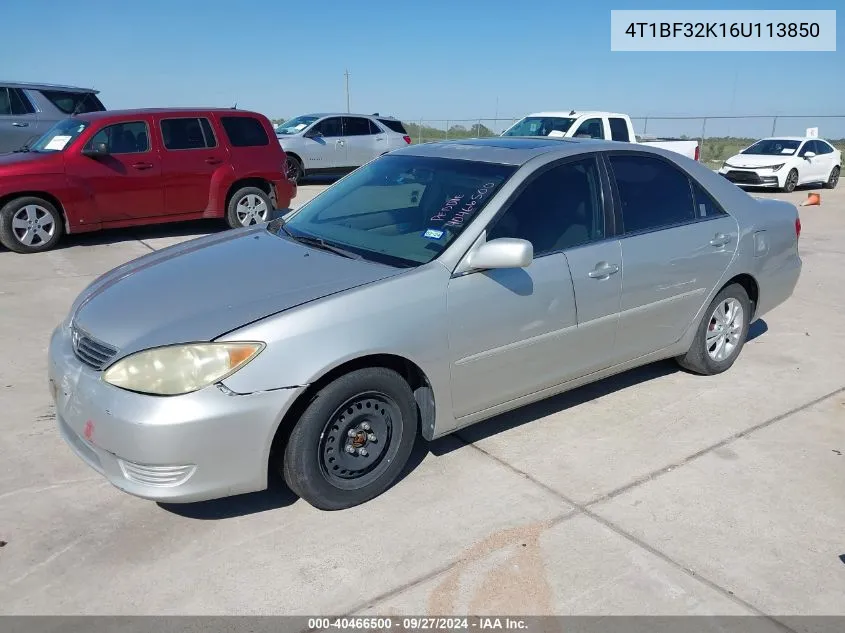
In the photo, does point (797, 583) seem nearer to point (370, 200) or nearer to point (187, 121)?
point (370, 200)

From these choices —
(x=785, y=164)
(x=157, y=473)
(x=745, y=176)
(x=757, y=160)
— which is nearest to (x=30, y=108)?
(x=157, y=473)

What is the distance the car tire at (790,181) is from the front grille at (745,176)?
65 centimetres

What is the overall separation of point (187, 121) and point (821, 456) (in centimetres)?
830

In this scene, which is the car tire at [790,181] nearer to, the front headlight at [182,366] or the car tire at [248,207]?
the car tire at [248,207]

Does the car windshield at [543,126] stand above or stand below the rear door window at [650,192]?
above

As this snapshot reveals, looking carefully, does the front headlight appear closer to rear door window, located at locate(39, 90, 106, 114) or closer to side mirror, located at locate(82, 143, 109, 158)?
side mirror, located at locate(82, 143, 109, 158)

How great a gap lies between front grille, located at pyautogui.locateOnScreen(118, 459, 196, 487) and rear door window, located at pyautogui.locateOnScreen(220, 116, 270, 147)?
25.2 ft

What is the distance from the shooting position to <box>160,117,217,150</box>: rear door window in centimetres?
948

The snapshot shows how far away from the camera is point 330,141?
55.9 feet

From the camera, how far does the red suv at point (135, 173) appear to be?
28.9 ft

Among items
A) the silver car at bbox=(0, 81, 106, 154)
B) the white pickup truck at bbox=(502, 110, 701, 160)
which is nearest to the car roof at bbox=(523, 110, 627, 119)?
the white pickup truck at bbox=(502, 110, 701, 160)

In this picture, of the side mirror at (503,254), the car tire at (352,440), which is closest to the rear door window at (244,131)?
the side mirror at (503,254)

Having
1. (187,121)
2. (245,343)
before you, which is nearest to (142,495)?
(245,343)

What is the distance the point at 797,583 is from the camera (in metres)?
3.04
